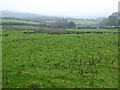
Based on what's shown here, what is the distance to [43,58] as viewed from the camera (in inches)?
1244

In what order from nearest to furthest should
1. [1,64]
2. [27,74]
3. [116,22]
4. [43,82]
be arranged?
[43,82]
[27,74]
[1,64]
[116,22]

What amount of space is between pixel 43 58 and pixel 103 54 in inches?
320

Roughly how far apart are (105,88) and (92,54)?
13.4 m

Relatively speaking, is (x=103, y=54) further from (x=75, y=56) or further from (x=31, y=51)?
(x=31, y=51)

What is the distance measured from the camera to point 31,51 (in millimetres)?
36750

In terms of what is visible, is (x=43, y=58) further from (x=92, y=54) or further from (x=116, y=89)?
(x=116, y=89)

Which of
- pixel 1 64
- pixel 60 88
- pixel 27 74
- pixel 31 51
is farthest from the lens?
pixel 31 51

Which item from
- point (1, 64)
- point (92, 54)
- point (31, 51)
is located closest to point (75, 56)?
point (92, 54)

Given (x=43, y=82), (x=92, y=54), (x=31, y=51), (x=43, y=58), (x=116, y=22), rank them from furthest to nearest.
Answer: (x=116, y=22)
(x=31, y=51)
(x=92, y=54)
(x=43, y=58)
(x=43, y=82)

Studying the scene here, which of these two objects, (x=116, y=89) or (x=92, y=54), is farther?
(x=92, y=54)

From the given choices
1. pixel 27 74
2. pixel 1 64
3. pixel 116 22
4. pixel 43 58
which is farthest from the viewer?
pixel 116 22

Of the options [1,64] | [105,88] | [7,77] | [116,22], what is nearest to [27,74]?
[7,77]

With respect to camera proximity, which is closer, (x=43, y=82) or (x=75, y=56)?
(x=43, y=82)

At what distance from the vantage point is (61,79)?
22.9 meters
